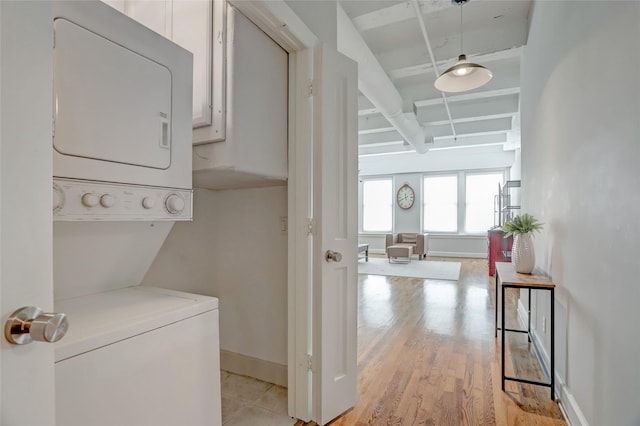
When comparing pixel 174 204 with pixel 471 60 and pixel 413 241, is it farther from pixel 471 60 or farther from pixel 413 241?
pixel 413 241

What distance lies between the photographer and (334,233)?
1892mm

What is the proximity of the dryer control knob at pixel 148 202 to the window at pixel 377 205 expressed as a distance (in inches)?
370

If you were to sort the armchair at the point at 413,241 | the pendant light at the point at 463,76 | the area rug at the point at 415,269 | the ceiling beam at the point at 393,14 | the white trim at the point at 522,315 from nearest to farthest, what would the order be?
the pendant light at the point at 463,76, the ceiling beam at the point at 393,14, the white trim at the point at 522,315, the area rug at the point at 415,269, the armchair at the point at 413,241

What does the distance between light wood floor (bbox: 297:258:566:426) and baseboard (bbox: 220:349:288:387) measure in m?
0.55

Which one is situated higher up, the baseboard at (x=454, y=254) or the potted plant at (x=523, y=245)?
the potted plant at (x=523, y=245)

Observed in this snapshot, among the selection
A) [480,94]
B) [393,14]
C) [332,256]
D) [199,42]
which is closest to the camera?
[199,42]

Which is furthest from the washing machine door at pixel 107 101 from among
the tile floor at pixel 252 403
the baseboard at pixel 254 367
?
the baseboard at pixel 254 367

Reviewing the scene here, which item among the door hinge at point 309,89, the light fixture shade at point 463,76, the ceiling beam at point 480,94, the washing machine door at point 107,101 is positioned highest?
the ceiling beam at point 480,94

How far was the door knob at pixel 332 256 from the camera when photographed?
1813mm

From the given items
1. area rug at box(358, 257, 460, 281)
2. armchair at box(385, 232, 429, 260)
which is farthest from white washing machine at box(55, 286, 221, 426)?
armchair at box(385, 232, 429, 260)

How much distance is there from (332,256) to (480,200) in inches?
334

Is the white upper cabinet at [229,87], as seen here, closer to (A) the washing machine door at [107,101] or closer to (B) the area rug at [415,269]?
(A) the washing machine door at [107,101]

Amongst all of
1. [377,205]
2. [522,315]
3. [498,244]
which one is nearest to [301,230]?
[522,315]

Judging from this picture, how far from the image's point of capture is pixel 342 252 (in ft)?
6.34
